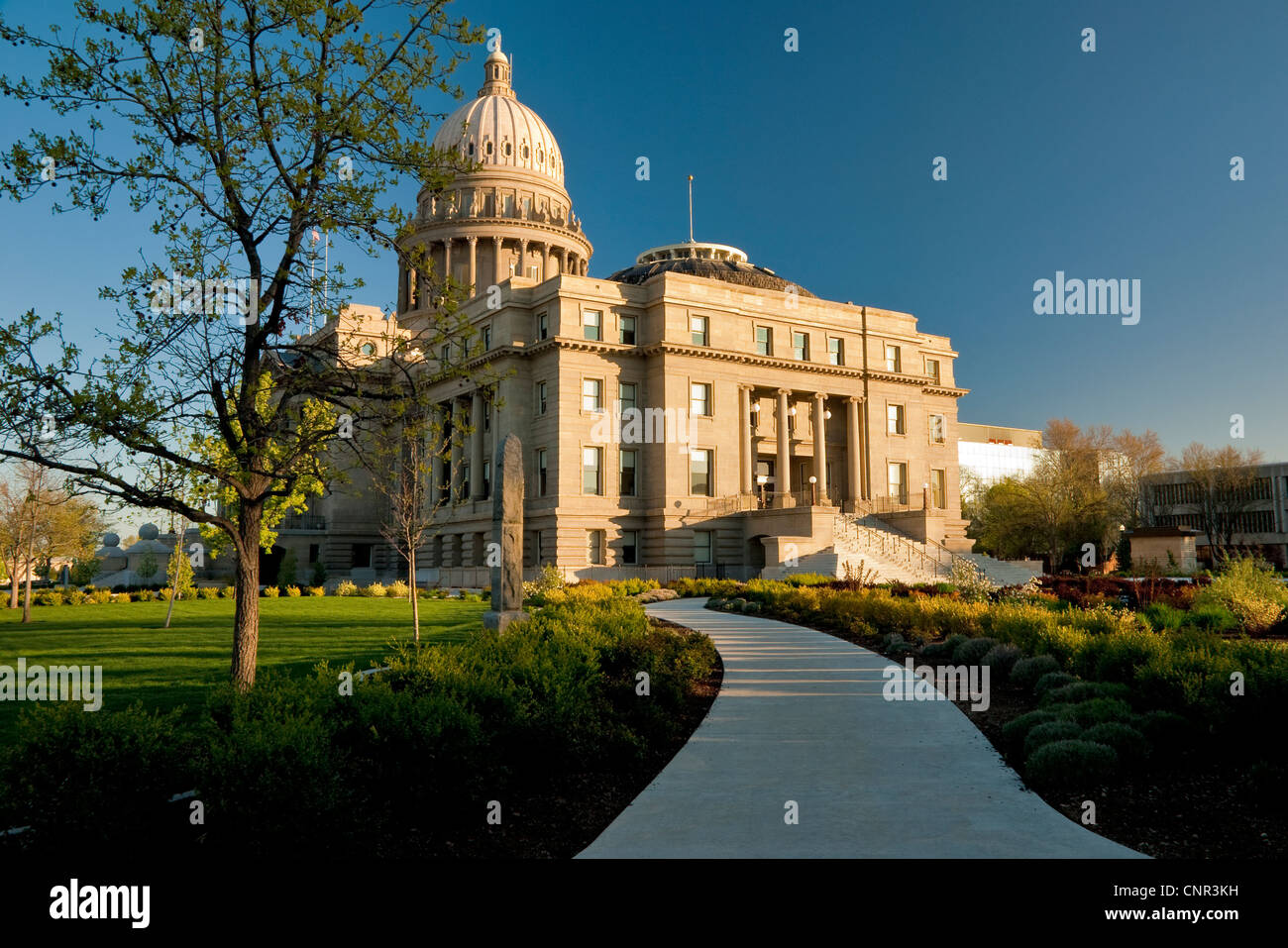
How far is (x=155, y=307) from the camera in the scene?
1017cm

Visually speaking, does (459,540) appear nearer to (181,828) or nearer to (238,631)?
(238,631)

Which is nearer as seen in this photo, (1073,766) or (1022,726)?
(1073,766)

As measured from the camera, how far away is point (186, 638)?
73.0 ft

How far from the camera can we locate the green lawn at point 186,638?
14211mm

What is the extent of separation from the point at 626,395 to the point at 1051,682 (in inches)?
1600

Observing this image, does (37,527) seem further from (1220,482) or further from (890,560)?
(1220,482)

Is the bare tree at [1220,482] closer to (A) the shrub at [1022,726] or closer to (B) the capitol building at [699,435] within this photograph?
(B) the capitol building at [699,435]

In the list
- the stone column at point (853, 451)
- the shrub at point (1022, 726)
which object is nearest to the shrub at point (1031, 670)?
the shrub at point (1022, 726)

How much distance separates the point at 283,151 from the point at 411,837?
8.41 m

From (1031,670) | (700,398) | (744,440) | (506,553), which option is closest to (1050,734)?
(1031,670)

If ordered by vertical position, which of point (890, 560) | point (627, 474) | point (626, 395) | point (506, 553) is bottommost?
point (890, 560)

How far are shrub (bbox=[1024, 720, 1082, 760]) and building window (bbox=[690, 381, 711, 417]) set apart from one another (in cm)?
4237

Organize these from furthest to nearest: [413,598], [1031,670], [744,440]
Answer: [744,440] → [413,598] → [1031,670]
